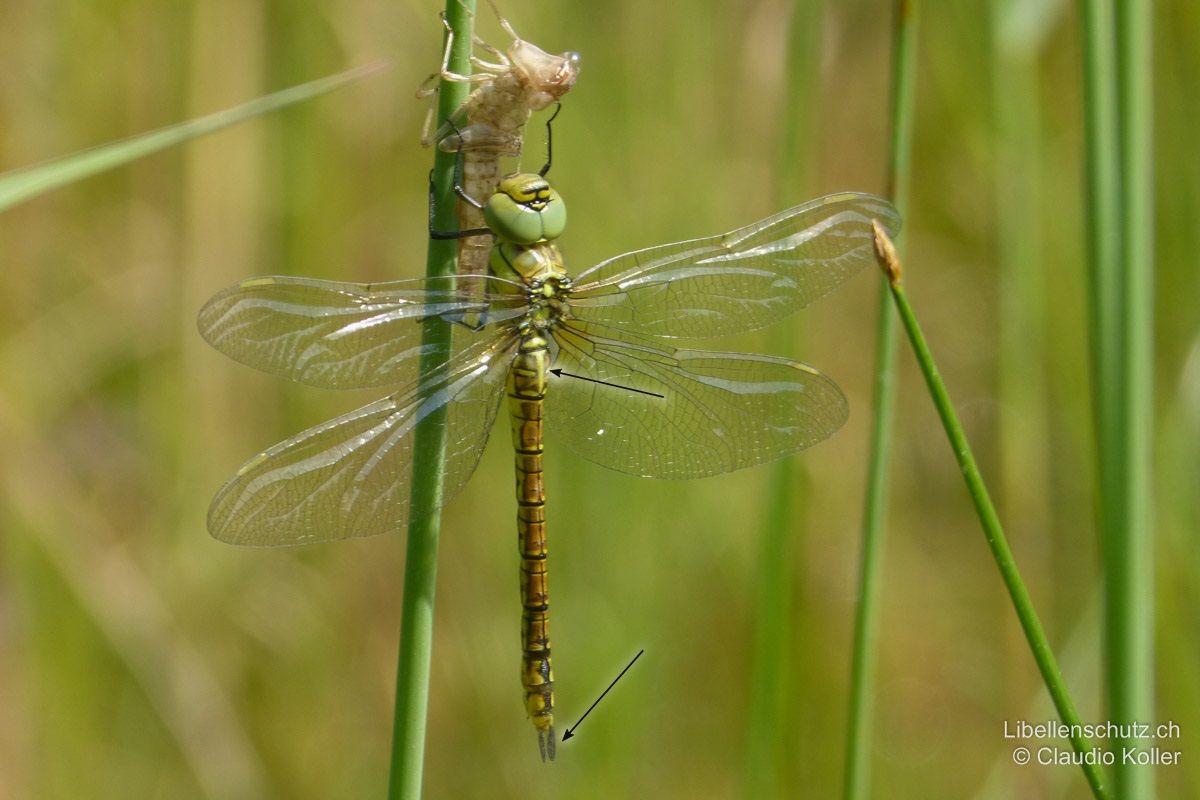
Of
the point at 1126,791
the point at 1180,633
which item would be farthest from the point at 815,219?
the point at 1180,633

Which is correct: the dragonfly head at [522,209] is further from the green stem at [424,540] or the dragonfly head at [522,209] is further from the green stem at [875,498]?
the green stem at [875,498]

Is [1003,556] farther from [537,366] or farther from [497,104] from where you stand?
[537,366]

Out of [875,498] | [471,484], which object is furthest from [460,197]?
[471,484]

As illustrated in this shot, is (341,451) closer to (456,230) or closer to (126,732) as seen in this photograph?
(456,230)

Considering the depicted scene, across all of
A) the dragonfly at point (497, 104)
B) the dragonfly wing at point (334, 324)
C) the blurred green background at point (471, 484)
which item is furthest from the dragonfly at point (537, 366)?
the blurred green background at point (471, 484)

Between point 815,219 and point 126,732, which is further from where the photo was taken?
point 126,732

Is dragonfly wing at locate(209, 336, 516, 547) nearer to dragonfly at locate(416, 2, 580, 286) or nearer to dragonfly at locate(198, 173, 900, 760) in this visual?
dragonfly at locate(198, 173, 900, 760)

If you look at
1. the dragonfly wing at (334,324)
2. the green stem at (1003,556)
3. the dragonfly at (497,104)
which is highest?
the dragonfly at (497,104)

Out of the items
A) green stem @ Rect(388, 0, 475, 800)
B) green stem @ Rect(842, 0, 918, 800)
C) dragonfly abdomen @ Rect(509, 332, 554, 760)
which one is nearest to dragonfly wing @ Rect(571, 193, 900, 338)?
dragonfly abdomen @ Rect(509, 332, 554, 760)
